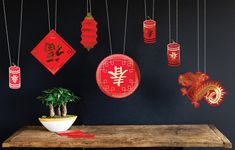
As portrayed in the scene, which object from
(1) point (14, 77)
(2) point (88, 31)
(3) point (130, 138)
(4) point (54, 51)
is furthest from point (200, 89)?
(1) point (14, 77)

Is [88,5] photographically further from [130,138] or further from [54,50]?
[130,138]

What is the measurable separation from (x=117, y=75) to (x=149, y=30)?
401 millimetres

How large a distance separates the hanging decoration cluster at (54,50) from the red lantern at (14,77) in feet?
0.73

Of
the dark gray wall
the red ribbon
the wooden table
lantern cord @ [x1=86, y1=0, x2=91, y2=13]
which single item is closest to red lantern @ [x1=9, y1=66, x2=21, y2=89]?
the dark gray wall

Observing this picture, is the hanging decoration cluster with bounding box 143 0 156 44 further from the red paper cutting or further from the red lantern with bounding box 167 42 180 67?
the red paper cutting

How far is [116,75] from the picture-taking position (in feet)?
9.13

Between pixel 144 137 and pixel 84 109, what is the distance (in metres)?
0.67

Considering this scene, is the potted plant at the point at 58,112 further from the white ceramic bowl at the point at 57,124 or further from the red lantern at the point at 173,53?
the red lantern at the point at 173,53

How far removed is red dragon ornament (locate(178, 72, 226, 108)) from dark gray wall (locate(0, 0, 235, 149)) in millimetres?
123

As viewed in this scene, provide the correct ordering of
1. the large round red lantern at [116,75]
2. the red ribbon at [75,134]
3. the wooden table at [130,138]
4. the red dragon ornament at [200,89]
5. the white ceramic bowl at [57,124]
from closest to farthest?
the wooden table at [130,138] < the red ribbon at [75,134] < the white ceramic bowl at [57,124] < the red dragon ornament at [200,89] < the large round red lantern at [116,75]

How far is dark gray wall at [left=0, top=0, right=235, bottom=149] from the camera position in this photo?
2.84m

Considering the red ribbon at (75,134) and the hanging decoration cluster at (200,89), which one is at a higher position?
the hanging decoration cluster at (200,89)

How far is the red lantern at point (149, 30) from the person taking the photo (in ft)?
8.87

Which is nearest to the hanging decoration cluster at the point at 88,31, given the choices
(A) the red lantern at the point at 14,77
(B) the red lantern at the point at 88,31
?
(B) the red lantern at the point at 88,31
